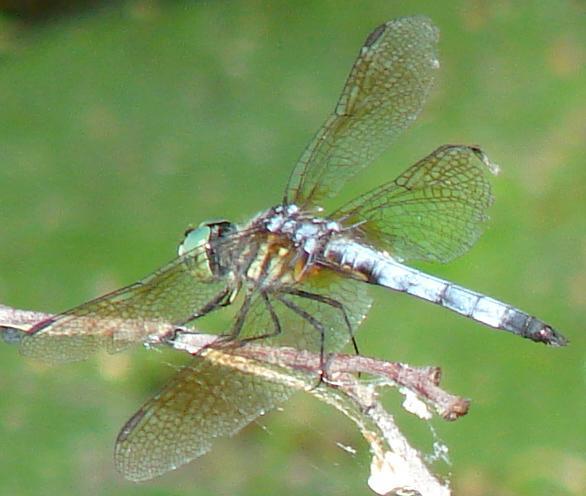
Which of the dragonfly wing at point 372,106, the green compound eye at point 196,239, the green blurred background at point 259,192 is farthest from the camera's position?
the green blurred background at point 259,192

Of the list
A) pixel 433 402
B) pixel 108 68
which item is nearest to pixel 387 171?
pixel 108 68

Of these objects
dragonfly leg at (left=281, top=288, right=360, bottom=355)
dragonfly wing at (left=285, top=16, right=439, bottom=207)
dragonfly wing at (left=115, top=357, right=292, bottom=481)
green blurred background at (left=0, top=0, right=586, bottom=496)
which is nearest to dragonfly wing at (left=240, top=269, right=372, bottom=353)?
dragonfly leg at (left=281, top=288, right=360, bottom=355)

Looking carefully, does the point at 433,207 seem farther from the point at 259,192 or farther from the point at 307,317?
the point at 259,192

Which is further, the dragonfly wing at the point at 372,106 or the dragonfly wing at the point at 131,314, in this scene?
the dragonfly wing at the point at 372,106

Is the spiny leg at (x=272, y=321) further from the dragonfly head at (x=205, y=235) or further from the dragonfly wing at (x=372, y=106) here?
the dragonfly wing at (x=372, y=106)

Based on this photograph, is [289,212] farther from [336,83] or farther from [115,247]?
[336,83]

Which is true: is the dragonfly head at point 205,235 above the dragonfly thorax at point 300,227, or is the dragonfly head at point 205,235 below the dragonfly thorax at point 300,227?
below

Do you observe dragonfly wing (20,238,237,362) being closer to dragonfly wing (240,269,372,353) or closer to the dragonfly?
the dragonfly

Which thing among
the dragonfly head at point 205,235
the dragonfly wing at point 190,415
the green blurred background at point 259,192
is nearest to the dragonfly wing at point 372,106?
the dragonfly head at point 205,235
